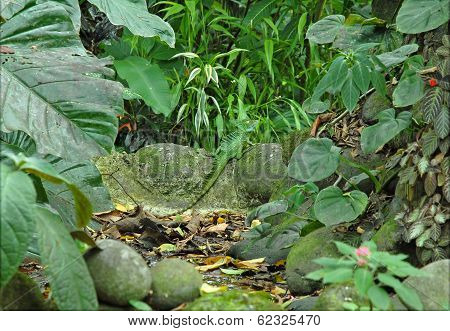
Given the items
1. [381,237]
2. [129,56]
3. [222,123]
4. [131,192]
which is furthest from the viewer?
[129,56]

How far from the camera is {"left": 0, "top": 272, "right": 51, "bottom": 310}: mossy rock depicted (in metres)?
1.82

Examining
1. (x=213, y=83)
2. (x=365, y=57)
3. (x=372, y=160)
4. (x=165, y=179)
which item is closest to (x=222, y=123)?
(x=213, y=83)

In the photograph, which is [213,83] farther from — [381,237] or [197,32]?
[381,237]

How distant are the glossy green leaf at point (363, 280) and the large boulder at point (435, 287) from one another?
190mm

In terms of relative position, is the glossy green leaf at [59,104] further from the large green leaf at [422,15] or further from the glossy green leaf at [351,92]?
A: the large green leaf at [422,15]

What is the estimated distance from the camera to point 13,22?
8.32 feet

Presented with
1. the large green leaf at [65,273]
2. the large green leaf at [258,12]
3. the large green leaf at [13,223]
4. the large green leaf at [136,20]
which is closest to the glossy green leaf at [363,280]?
the large green leaf at [65,273]

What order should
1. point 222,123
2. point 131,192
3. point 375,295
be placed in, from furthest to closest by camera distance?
point 222,123 → point 131,192 → point 375,295

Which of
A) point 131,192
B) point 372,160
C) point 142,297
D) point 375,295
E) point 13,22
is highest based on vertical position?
point 13,22

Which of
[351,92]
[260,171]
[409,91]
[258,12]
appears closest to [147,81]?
[258,12]

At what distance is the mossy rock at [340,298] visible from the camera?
1.77 meters

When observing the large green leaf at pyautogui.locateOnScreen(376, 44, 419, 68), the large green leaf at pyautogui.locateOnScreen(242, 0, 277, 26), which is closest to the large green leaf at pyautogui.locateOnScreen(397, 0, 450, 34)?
the large green leaf at pyautogui.locateOnScreen(376, 44, 419, 68)

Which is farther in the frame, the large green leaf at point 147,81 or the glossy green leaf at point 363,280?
the large green leaf at point 147,81

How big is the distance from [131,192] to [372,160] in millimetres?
1693
